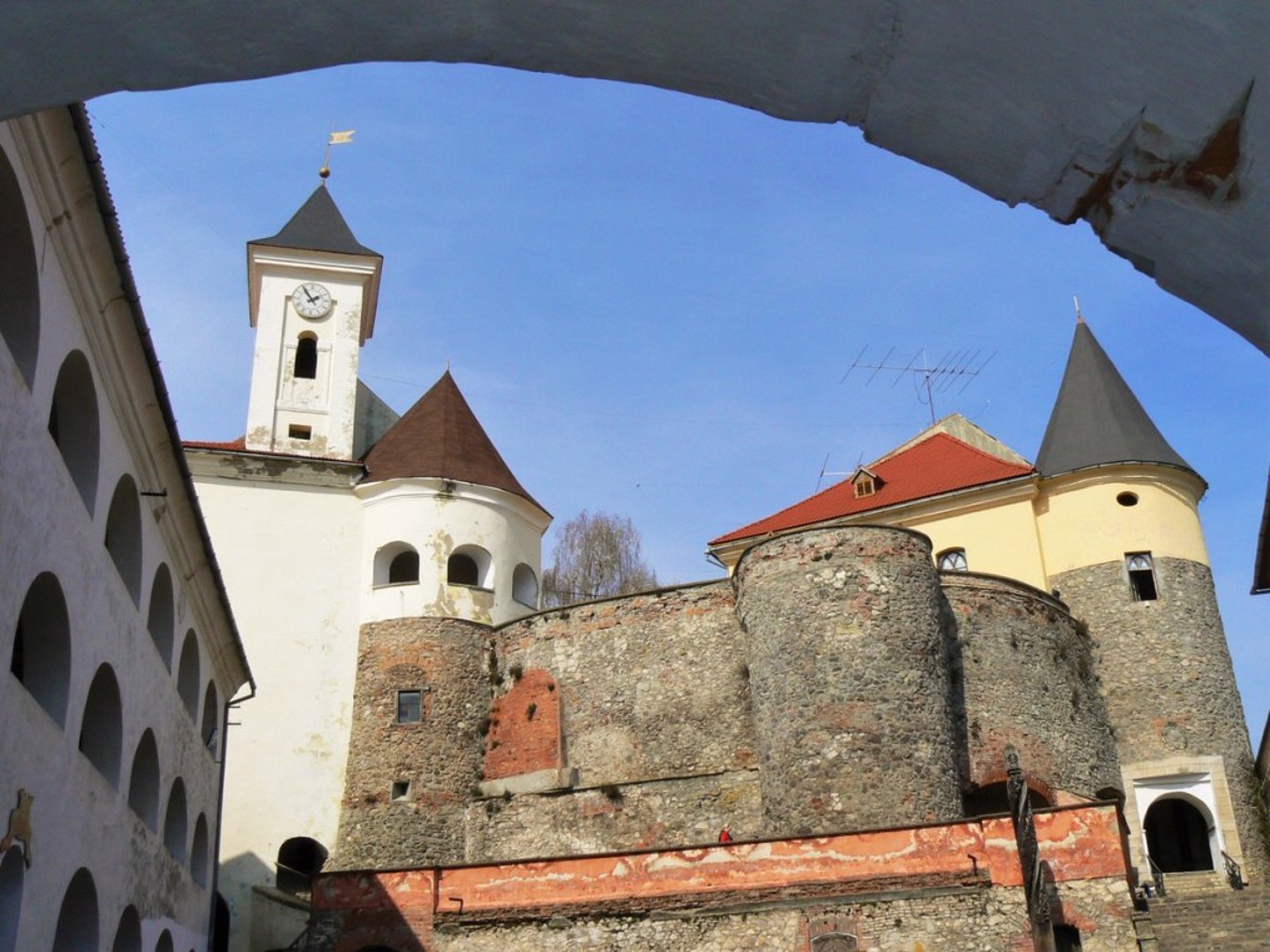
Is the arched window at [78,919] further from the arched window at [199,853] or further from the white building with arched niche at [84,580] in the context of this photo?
the arched window at [199,853]

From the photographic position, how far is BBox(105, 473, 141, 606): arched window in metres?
14.1

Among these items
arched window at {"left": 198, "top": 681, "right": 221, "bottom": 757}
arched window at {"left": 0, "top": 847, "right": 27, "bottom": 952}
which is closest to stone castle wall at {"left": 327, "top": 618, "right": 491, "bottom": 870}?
arched window at {"left": 198, "top": 681, "right": 221, "bottom": 757}

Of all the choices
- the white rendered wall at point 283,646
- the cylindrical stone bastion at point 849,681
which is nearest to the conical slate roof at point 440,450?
the white rendered wall at point 283,646

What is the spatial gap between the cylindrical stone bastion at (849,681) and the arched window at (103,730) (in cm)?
1052

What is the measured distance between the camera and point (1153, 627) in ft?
81.9

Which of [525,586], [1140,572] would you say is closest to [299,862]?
[525,586]

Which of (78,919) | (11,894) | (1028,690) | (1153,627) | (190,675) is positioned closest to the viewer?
(11,894)

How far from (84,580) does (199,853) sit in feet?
29.9

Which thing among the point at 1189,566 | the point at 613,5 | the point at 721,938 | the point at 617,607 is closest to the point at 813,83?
the point at 613,5

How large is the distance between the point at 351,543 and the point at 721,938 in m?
12.8

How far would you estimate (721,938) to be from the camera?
60.6 feet

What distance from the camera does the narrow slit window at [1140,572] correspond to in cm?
2553

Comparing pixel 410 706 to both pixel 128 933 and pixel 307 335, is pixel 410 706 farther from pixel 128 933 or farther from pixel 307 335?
pixel 128 933

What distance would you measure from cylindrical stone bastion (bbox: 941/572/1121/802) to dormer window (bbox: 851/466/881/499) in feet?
18.4
